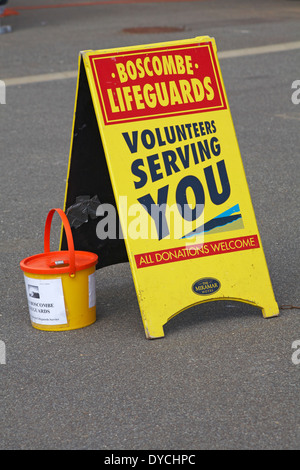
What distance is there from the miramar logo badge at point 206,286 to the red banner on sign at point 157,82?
99 centimetres

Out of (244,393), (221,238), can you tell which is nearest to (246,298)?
(221,238)

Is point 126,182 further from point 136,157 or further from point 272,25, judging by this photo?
point 272,25

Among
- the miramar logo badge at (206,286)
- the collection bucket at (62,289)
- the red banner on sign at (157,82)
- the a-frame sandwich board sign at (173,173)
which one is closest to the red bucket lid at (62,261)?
the collection bucket at (62,289)

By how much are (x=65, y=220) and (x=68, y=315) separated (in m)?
0.55

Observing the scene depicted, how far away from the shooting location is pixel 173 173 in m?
4.42

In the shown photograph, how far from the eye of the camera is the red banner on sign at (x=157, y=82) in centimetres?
430

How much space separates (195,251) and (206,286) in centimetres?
21

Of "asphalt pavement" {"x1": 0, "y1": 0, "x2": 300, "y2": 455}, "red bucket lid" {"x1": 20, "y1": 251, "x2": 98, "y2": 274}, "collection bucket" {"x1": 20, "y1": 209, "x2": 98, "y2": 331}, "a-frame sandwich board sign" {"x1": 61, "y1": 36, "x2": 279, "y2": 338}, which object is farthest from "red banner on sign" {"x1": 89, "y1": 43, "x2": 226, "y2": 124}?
"asphalt pavement" {"x1": 0, "y1": 0, "x2": 300, "y2": 455}

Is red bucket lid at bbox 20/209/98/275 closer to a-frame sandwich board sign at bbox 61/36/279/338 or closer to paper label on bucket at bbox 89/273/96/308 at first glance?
paper label on bucket at bbox 89/273/96/308

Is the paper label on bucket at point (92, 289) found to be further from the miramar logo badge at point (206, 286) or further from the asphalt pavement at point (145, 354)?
the miramar logo badge at point (206, 286)

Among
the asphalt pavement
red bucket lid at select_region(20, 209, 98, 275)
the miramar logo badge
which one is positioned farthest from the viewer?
the miramar logo badge

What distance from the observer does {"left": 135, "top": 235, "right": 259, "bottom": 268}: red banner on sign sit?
433 cm

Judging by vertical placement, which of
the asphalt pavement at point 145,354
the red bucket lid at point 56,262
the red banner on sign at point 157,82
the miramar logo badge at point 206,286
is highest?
the red banner on sign at point 157,82

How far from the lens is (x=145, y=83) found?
14.3 ft
